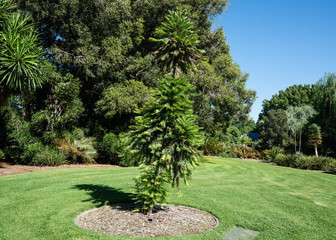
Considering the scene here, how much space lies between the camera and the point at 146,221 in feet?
16.6

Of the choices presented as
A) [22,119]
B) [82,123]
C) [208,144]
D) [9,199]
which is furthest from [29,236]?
[208,144]

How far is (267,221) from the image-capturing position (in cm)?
544

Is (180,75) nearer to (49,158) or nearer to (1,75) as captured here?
(1,75)

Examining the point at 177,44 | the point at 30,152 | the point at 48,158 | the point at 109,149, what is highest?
the point at 177,44

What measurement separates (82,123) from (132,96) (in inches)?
248

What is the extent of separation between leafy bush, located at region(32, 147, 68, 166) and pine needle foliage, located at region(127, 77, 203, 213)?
32.0ft

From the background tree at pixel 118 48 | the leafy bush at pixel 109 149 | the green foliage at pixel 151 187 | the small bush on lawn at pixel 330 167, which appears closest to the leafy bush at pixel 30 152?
the leafy bush at pixel 109 149

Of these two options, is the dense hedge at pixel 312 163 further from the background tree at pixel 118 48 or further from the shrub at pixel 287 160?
the background tree at pixel 118 48

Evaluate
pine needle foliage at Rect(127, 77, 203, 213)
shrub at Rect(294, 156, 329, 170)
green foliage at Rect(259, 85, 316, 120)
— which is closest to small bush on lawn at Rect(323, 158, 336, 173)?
shrub at Rect(294, 156, 329, 170)

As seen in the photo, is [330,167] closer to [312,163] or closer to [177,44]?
[312,163]

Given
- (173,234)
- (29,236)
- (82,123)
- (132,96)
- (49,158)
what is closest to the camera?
(29,236)

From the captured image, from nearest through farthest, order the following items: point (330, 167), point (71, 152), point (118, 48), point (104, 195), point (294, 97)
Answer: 1. point (104, 195)
2. point (71, 152)
3. point (118, 48)
4. point (330, 167)
5. point (294, 97)

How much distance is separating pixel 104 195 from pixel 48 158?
7811mm

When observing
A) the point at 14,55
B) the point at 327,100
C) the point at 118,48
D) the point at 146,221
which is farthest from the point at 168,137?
the point at 327,100
